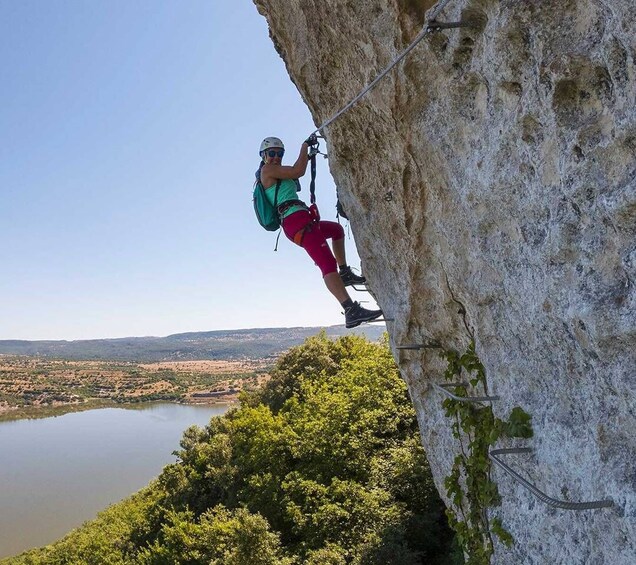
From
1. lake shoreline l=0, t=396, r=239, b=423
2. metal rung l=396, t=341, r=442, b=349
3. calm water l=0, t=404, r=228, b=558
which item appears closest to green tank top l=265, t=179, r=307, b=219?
metal rung l=396, t=341, r=442, b=349

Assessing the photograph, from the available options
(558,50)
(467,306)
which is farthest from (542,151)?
(467,306)

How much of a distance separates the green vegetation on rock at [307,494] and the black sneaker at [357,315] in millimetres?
7359

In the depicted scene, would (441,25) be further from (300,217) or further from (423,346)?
(423,346)

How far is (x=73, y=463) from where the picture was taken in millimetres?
59062

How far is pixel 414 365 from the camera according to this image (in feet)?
17.3

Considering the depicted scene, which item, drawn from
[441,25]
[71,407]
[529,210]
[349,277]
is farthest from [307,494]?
[71,407]

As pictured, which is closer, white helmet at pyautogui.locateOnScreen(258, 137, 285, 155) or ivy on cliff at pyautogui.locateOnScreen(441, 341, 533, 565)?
ivy on cliff at pyautogui.locateOnScreen(441, 341, 533, 565)

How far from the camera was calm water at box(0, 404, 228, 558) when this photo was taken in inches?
1628

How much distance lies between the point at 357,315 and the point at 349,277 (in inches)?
29.0

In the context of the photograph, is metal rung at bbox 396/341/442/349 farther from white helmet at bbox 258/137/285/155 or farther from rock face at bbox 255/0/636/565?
white helmet at bbox 258/137/285/155

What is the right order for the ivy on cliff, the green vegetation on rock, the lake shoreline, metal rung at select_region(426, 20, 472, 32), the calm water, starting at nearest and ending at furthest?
metal rung at select_region(426, 20, 472, 32) < the ivy on cliff < the green vegetation on rock < the calm water < the lake shoreline

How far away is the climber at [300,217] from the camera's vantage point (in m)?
5.09

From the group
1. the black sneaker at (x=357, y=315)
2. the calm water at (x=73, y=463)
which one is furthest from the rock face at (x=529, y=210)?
the calm water at (x=73, y=463)

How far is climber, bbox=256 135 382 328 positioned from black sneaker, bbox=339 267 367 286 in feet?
1.67
